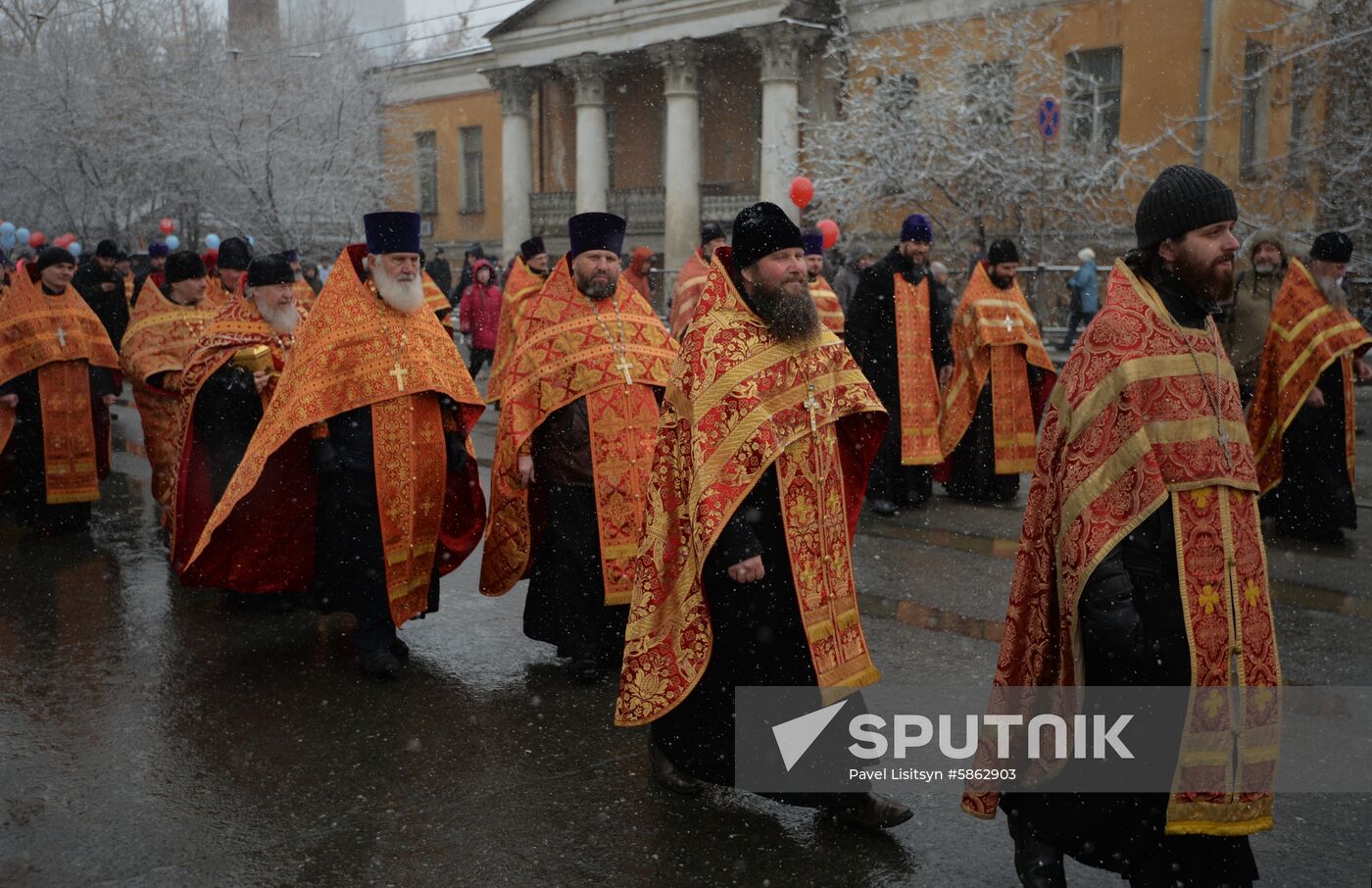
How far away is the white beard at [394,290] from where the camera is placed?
5.92 m

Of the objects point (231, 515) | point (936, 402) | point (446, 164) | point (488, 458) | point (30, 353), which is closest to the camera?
point (231, 515)

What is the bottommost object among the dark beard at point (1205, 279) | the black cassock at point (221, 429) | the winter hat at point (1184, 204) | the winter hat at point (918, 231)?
the black cassock at point (221, 429)

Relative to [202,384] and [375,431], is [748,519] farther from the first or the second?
[202,384]

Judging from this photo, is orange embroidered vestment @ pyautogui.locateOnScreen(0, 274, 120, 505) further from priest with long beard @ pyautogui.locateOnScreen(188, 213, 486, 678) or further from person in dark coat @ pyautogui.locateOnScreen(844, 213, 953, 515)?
person in dark coat @ pyautogui.locateOnScreen(844, 213, 953, 515)

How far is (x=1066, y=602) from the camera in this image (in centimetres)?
331

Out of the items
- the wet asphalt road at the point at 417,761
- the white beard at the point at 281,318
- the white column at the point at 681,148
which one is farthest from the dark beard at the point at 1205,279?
the white column at the point at 681,148

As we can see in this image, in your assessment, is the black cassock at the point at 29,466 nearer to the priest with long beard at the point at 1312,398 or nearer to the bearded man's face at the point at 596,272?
the bearded man's face at the point at 596,272

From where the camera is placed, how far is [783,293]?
13.5 ft

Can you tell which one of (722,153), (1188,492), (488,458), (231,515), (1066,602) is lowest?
(488,458)

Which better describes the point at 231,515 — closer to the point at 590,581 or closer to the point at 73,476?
the point at 590,581

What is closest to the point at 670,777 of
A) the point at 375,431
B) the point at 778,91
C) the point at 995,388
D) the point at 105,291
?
the point at 375,431

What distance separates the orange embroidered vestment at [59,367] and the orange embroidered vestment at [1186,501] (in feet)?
25.2

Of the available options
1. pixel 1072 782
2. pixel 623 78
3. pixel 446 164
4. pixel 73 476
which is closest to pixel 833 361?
pixel 1072 782

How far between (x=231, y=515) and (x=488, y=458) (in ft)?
19.1
